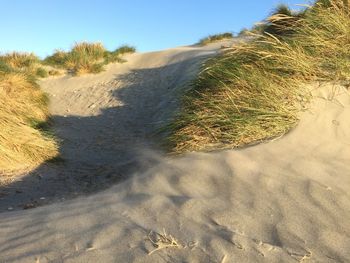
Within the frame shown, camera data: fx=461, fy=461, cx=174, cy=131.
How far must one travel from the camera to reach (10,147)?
5.88 metres

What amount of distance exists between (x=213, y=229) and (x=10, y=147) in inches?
151

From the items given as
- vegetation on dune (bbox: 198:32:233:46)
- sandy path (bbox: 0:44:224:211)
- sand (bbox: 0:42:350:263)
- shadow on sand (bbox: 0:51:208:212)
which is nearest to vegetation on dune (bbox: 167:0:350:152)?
sand (bbox: 0:42:350:263)

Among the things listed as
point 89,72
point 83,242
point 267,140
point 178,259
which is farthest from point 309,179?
point 89,72

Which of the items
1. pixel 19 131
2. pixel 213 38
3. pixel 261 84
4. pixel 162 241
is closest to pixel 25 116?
pixel 19 131

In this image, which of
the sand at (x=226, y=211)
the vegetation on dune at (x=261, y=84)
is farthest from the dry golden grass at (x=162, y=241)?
the vegetation on dune at (x=261, y=84)

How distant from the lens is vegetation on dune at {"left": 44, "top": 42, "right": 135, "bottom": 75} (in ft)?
40.7

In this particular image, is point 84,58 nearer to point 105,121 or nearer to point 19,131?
point 105,121

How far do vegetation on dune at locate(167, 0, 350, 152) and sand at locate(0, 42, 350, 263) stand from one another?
→ 0.83 feet

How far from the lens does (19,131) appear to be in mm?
6215

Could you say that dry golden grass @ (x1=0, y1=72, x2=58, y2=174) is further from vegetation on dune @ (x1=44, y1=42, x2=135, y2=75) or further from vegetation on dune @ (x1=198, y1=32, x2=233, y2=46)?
vegetation on dune @ (x1=198, y1=32, x2=233, y2=46)

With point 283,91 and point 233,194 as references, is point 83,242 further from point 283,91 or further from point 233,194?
point 283,91

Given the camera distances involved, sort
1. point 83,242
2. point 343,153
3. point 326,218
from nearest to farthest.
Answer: point 83,242, point 326,218, point 343,153

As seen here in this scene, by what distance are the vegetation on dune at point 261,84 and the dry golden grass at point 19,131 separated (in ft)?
5.91

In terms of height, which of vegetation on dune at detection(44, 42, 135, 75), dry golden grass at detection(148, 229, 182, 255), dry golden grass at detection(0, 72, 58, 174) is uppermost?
vegetation on dune at detection(44, 42, 135, 75)
